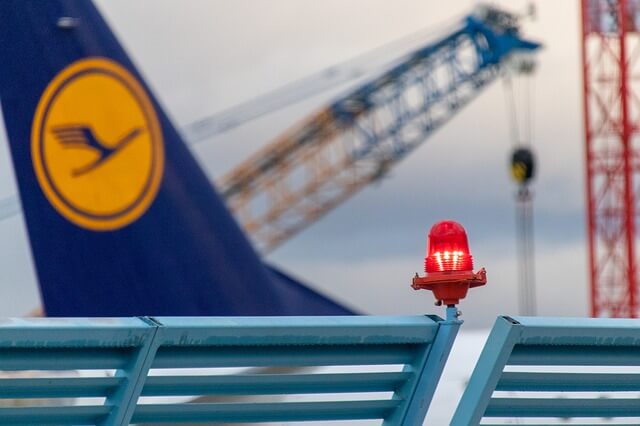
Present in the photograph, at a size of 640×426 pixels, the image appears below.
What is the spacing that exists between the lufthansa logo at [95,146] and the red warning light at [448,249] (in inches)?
324

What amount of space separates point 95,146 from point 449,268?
8404mm

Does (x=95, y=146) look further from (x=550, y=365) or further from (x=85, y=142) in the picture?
(x=550, y=365)

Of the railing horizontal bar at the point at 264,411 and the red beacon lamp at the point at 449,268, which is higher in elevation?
the red beacon lamp at the point at 449,268

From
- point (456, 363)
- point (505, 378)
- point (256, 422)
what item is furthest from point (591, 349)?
point (456, 363)

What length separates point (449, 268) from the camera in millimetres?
7008

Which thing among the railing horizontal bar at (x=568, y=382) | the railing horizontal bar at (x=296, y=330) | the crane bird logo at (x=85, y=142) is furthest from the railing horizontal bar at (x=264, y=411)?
the crane bird logo at (x=85, y=142)

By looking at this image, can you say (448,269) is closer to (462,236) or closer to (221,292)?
(462,236)

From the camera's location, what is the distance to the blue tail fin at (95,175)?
→ 48.0 ft

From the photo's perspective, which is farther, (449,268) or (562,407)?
(562,407)

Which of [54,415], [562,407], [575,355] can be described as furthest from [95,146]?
[54,415]

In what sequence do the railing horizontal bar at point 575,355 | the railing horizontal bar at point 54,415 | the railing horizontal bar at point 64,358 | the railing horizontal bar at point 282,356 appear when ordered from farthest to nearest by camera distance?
the railing horizontal bar at point 575,355 → the railing horizontal bar at point 282,356 → the railing horizontal bar at point 54,415 → the railing horizontal bar at point 64,358

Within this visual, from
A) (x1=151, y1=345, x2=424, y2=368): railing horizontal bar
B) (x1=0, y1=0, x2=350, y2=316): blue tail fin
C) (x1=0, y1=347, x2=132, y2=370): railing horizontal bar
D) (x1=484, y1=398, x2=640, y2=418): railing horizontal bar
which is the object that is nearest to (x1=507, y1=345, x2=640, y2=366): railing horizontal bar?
(x1=484, y1=398, x2=640, y2=418): railing horizontal bar

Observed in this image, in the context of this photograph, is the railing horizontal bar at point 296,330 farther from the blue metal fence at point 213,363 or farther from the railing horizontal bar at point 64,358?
the railing horizontal bar at point 64,358

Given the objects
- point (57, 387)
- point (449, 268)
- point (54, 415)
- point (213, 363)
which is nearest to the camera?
point (57, 387)
